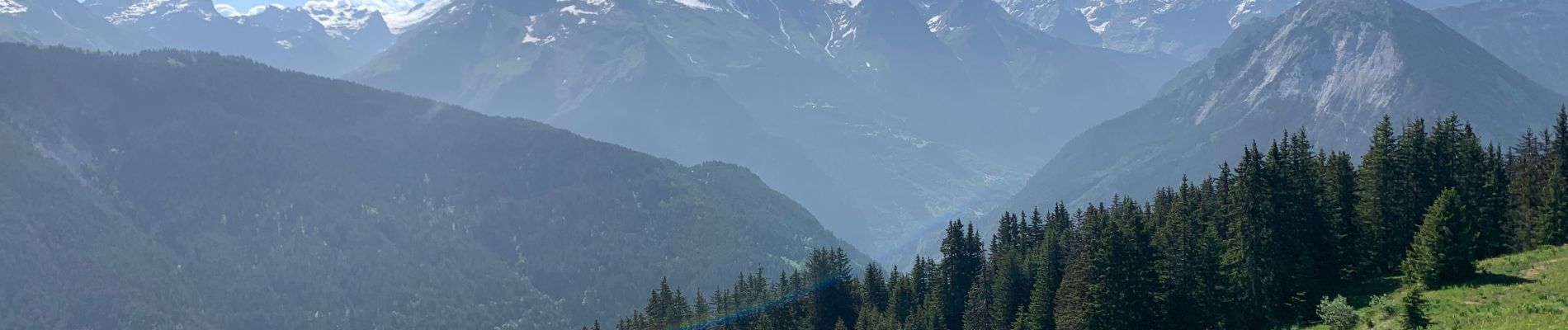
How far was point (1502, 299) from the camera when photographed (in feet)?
213

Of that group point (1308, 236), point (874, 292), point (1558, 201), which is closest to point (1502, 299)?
point (1308, 236)

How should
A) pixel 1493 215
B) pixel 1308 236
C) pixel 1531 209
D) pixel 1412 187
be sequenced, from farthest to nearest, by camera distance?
pixel 1412 187 < pixel 1308 236 < pixel 1493 215 < pixel 1531 209

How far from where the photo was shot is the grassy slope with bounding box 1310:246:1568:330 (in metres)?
59.0

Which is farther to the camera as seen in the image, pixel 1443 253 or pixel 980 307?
pixel 980 307

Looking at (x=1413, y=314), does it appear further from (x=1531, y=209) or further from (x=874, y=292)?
(x=874, y=292)

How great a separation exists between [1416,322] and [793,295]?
→ 9568 cm

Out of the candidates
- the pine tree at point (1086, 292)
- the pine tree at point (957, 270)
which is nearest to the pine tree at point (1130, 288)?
the pine tree at point (1086, 292)

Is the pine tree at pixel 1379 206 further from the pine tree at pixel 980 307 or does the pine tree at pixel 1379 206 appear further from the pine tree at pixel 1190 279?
the pine tree at pixel 980 307

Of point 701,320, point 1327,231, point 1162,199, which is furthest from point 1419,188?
point 701,320

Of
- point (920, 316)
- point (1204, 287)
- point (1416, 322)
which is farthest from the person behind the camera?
point (920, 316)

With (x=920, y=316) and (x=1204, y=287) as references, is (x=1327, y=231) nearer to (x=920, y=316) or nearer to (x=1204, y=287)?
(x=1204, y=287)

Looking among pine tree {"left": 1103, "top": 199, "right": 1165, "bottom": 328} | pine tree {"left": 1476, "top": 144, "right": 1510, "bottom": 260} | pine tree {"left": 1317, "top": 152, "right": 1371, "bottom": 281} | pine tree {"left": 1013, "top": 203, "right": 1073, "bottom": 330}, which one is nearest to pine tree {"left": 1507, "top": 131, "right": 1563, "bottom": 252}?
pine tree {"left": 1476, "top": 144, "right": 1510, "bottom": 260}

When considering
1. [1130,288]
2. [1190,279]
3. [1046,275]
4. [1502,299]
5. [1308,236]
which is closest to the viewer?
[1502,299]

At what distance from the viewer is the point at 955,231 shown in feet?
467
